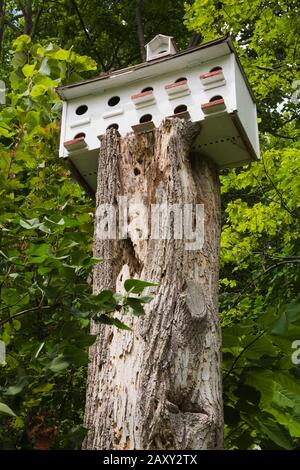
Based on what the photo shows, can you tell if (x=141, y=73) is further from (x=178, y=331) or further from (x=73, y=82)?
(x=178, y=331)

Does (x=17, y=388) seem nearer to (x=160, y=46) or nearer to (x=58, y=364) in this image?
(x=58, y=364)

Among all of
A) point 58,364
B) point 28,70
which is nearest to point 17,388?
point 58,364

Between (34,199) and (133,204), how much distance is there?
2.56 feet

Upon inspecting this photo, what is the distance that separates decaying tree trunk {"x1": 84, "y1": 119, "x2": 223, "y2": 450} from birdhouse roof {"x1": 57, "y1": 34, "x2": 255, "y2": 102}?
454mm

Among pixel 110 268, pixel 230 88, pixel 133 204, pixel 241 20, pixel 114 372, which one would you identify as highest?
pixel 241 20

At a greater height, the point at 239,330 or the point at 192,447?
the point at 239,330

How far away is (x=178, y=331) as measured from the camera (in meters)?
2.43

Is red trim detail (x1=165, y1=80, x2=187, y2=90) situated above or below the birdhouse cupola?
below

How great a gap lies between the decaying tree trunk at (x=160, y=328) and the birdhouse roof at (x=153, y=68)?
0.45 m

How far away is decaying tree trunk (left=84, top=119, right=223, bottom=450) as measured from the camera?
2.26 meters

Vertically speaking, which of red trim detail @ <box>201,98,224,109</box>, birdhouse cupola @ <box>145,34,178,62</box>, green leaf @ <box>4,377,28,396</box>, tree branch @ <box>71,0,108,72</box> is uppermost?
tree branch @ <box>71,0,108,72</box>

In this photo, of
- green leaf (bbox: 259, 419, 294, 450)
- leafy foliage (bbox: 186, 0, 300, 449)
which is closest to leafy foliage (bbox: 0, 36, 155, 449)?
green leaf (bbox: 259, 419, 294, 450)

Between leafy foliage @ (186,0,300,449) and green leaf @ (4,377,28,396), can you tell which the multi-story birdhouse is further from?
leafy foliage @ (186,0,300,449)

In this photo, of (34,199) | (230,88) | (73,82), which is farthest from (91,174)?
(230,88)
